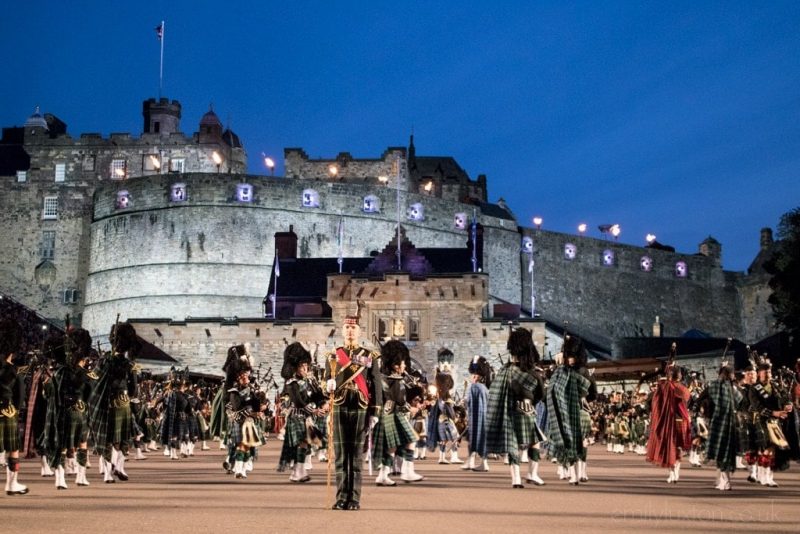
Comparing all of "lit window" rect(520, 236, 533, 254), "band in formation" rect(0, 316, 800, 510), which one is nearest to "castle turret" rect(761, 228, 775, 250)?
"lit window" rect(520, 236, 533, 254)

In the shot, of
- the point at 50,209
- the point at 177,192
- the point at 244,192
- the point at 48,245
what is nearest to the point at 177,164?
the point at 50,209

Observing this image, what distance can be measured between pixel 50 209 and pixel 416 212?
26.4 metres

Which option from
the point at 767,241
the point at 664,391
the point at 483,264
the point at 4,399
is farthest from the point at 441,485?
the point at 767,241

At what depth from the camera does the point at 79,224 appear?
7850cm

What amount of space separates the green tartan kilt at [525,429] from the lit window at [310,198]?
196ft

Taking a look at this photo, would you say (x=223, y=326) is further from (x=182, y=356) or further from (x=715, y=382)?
(x=715, y=382)

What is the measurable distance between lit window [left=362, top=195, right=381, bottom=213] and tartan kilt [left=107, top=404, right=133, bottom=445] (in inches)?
2369

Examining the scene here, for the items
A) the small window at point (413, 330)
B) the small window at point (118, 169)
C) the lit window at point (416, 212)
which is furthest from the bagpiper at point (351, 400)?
the small window at point (118, 169)

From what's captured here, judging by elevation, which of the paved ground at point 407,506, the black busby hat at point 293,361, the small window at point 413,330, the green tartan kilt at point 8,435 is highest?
the small window at point 413,330

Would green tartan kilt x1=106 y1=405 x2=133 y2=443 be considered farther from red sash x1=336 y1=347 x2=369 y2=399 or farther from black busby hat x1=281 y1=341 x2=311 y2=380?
red sash x1=336 y1=347 x2=369 y2=399

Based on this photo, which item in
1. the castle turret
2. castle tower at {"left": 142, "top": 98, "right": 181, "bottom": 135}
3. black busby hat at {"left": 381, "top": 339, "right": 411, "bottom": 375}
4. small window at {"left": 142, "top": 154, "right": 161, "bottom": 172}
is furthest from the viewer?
the castle turret

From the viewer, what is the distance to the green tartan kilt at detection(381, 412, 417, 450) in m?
16.7

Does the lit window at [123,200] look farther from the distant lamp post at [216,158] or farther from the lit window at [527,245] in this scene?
the lit window at [527,245]

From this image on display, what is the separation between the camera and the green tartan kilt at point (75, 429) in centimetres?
1554
